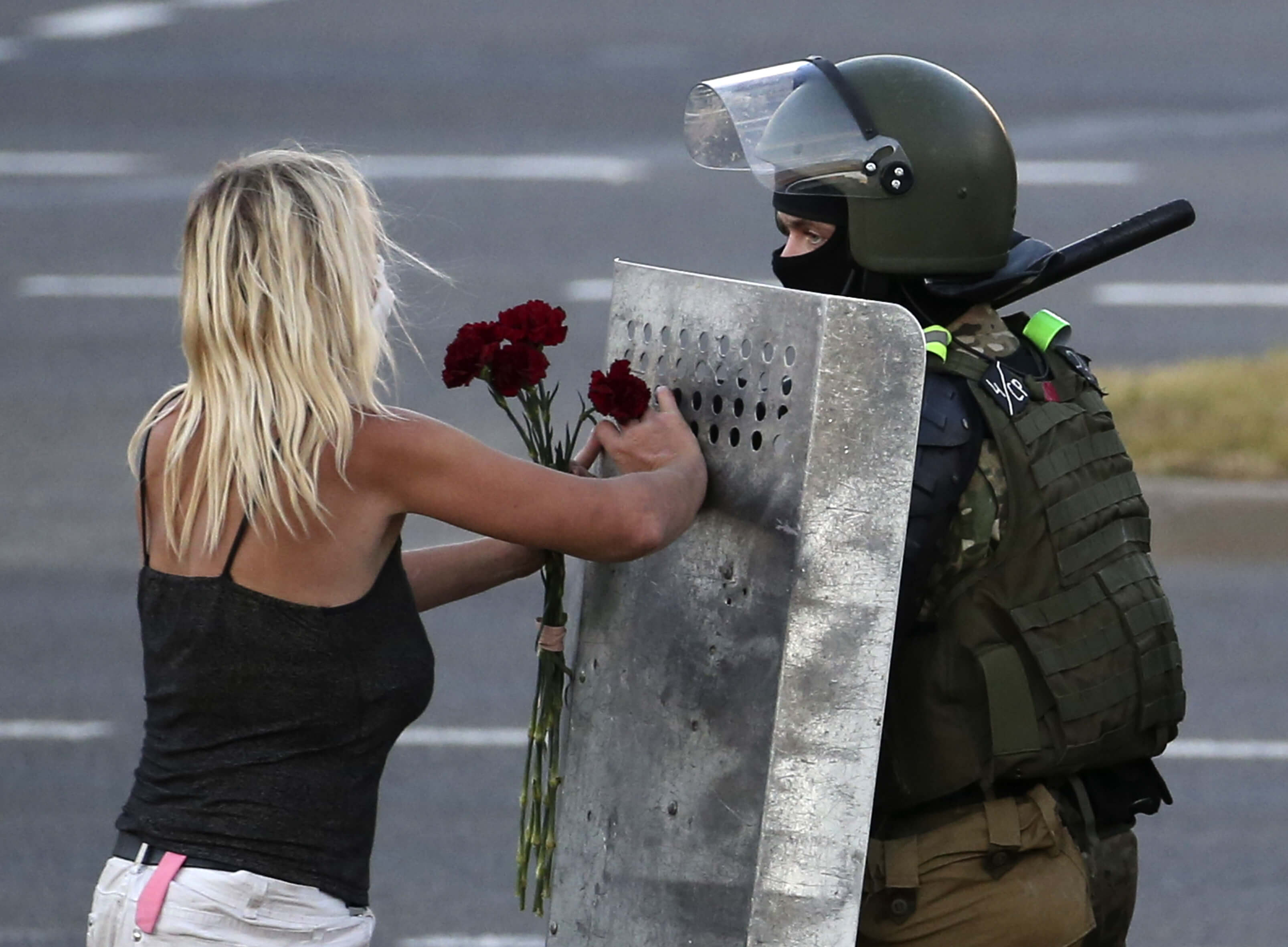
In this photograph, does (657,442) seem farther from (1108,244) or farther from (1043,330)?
(1108,244)

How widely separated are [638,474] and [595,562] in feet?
0.98

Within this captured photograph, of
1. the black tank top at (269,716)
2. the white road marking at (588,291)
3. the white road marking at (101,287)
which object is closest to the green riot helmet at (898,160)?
the black tank top at (269,716)

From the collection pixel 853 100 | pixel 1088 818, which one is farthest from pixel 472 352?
pixel 1088 818

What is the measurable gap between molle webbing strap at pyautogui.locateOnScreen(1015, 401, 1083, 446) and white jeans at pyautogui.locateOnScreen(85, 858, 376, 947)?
127cm

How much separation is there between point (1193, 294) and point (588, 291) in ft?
10.6

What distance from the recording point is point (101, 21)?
15.5m

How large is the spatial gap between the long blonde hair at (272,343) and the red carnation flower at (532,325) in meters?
0.22

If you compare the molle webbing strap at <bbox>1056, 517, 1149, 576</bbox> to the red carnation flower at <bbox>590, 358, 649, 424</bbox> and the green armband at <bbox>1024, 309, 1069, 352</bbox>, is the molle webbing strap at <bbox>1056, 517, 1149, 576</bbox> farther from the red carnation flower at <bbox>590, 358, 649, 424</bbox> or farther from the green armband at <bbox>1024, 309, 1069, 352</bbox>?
the red carnation flower at <bbox>590, 358, 649, 424</bbox>

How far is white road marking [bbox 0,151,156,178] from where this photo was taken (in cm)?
1262

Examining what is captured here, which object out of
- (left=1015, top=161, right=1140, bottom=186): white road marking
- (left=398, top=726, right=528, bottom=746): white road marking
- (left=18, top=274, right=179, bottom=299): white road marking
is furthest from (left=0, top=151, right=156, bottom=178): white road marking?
(left=398, top=726, right=528, bottom=746): white road marking

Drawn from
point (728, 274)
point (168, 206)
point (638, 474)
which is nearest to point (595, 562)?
point (638, 474)

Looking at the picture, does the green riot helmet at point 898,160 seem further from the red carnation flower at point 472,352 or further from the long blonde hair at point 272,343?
the long blonde hair at point 272,343

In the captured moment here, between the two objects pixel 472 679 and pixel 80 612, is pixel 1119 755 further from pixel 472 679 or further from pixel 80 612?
pixel 80 612

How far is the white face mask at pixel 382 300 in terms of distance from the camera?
3.02m
